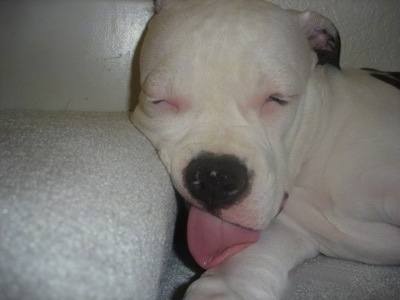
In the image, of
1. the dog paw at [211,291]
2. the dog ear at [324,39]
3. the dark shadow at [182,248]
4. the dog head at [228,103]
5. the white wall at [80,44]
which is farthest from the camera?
the white wall at [80,44]

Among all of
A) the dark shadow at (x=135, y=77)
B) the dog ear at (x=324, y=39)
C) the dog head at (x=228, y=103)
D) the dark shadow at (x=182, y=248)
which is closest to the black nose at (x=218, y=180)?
the dog head at (x=228, y=103)

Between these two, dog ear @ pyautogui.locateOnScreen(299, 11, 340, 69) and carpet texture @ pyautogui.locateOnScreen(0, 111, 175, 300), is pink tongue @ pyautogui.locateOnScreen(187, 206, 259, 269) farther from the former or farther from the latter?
dog ear @ pyautogui.locateOnScreen(299, 11, 340, 69)

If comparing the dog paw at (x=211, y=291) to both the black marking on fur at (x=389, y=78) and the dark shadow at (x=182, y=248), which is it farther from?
the black marking on fur at (x=389, y=78)

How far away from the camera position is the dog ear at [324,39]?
140 centimetres

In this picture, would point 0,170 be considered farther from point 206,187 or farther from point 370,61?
point 370,61

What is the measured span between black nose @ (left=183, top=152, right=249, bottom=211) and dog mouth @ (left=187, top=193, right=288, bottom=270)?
0.07 meters

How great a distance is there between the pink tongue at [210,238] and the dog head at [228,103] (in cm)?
5

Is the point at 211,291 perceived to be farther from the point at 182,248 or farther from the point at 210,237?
the point at 182,248

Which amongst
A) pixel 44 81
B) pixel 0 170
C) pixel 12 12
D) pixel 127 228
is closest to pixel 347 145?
pixel 127 228

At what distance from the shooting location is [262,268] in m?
1.10

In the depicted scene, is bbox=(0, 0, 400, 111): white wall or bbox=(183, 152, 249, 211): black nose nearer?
bbox=(183, 152, 249, 211): black nose

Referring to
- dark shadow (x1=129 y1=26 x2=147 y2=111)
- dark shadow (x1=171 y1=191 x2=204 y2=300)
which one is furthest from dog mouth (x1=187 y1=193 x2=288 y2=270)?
dark shadow (x1=129 y1=26 x2=147 y2=111)

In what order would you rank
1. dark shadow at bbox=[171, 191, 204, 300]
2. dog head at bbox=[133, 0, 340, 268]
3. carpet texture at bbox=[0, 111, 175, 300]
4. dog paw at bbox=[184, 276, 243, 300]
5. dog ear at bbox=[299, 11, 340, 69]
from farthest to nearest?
dog ear at bbox=[299, 11, 340, 69] → dark shadow at bbox=[171, 191, 204, 300] → dog head at bbox=[133, 0, 340, 268] → dog paw at bbox=[184, 276, 243, 300] → carpet texture at bbox=[0, 111, 175, 300]

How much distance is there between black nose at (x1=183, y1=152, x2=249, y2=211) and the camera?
1026mm
